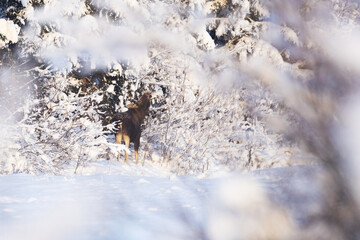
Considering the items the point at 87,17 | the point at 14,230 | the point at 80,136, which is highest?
the point at 87,17

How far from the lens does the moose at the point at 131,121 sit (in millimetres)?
8484

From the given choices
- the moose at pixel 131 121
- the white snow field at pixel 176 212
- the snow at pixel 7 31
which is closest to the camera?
the white snow field at pixel 176 212

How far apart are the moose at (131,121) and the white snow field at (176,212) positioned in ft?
20.0

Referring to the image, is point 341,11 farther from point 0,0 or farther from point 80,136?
point 0,0

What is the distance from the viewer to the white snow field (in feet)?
4.31

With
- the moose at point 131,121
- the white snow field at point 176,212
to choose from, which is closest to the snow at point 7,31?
the moose at point 131,121

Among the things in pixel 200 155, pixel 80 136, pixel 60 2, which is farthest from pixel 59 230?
pixel 200 155

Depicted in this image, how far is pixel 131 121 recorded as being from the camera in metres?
8.52

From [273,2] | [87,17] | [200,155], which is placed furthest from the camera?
[200,155]

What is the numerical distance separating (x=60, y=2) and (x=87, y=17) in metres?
0.75

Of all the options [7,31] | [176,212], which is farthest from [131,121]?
[176,212]

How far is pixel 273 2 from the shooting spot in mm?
1139

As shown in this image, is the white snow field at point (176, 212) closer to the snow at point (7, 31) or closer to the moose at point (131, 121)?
the snow at point (7, 31)

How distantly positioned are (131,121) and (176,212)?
6.80 m
